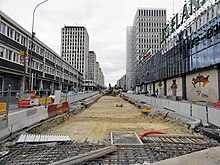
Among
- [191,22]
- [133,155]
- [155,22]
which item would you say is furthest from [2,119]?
[155,22]

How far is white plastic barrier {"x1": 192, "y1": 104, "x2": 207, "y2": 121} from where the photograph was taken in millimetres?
8836

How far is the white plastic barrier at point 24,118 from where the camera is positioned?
6.54 metres

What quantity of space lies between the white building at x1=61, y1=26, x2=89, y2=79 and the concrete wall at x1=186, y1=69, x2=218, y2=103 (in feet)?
338

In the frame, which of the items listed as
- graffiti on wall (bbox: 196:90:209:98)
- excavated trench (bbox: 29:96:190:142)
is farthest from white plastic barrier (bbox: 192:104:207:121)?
graffiti on wall (bbox: 196:90:209:98)

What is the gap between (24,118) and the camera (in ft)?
24.6

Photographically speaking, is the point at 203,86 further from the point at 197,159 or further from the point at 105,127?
the point at 197,159

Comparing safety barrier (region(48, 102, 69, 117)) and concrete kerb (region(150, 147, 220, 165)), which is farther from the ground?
concrete kerb (region(150, 147, 220, 165))

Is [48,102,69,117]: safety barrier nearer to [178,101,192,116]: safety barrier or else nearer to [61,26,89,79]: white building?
[178,101,192,116]: safety barrier

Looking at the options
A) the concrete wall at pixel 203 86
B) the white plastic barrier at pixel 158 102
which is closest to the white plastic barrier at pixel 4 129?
the white plastic barrier at pixel 158 102

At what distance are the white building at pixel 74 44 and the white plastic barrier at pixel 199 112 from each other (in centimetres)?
11633

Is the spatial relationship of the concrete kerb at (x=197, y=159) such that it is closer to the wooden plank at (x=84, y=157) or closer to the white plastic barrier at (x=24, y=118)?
the wooden plank at (x=84, y=157)

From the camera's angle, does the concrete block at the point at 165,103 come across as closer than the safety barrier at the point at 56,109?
No

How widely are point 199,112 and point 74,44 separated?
12103 centimetres

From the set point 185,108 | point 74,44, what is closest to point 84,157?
point 185,108
